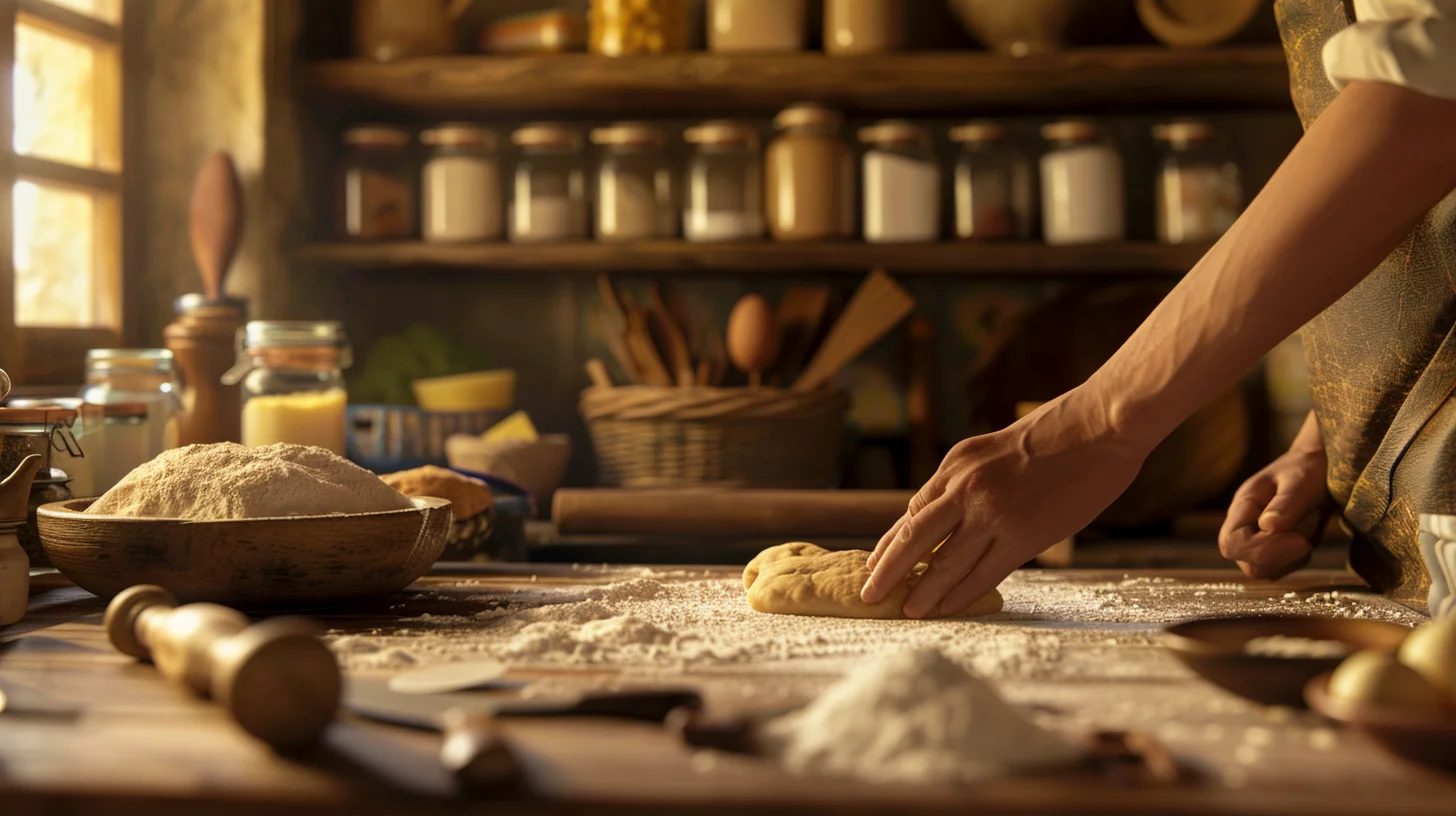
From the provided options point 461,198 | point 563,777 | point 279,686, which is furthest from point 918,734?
point 461,198

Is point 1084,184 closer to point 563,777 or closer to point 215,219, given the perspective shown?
point 215,219

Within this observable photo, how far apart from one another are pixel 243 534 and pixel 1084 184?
1764mm

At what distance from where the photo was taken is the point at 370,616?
3.16 ft

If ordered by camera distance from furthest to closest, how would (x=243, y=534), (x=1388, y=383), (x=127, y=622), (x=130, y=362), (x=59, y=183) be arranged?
(x=59, y=183), (x=130, y=362), (x=1388, y=383), (x=243, y=534), (x=127, y=622)

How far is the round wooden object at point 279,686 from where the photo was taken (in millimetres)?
571

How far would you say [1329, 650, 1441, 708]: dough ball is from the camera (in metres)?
0.55

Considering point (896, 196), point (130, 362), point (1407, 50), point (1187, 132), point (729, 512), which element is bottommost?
point (729, 512)

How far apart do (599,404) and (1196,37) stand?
1.27 m

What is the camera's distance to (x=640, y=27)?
2287 mm

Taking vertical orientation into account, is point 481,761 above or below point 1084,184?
below

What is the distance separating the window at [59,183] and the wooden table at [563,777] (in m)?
1.47

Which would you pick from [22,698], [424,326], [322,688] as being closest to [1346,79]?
[322,688]

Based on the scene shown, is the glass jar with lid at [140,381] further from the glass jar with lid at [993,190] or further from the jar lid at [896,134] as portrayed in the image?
the glass jar with lid at [993,190]

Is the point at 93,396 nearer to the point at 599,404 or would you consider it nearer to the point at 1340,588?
the point at 599,404
